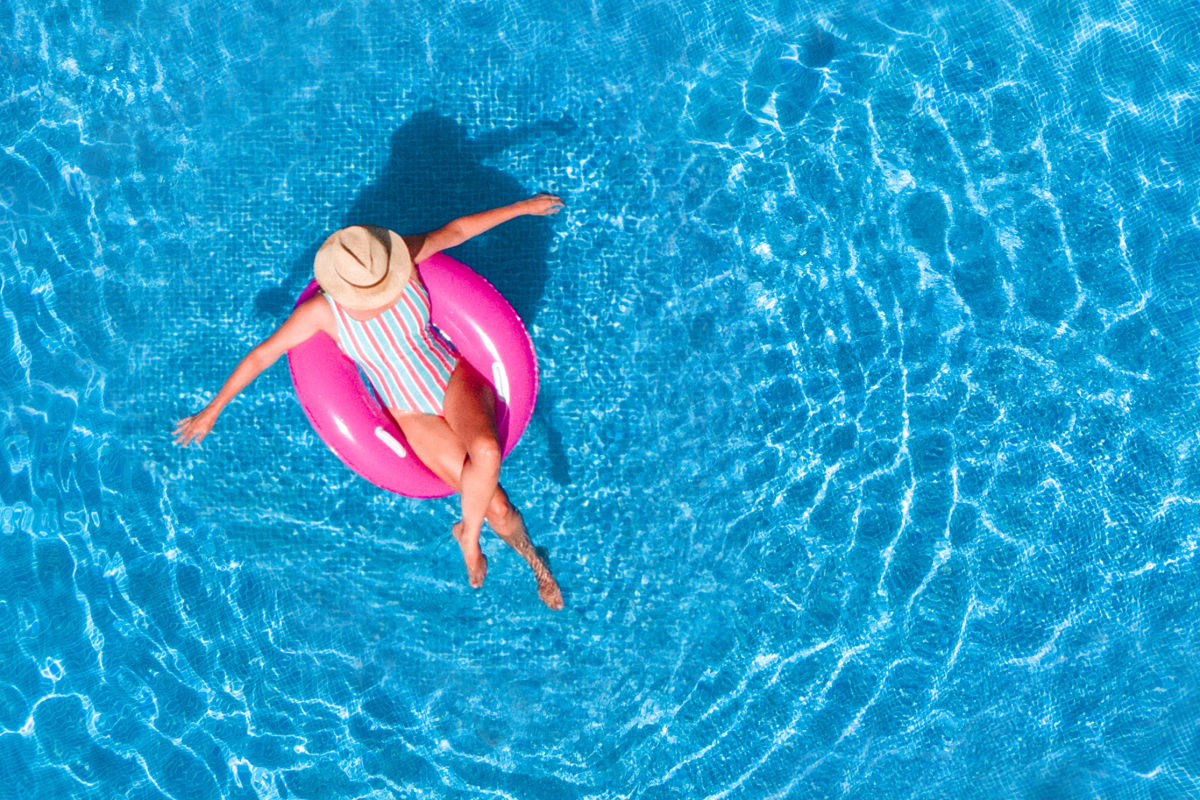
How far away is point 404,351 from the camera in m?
3.46

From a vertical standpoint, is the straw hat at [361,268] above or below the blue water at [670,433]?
above

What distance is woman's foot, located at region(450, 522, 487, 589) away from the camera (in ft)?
12.1

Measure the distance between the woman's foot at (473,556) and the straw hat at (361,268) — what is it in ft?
3.62

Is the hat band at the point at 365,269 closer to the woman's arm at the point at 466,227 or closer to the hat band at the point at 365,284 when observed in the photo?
the hat band at the point at 365,284

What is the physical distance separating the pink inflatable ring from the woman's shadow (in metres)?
0.57

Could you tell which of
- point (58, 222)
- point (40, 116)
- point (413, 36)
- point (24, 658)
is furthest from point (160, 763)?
point (413, 36)

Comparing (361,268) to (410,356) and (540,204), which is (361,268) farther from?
(540,204)

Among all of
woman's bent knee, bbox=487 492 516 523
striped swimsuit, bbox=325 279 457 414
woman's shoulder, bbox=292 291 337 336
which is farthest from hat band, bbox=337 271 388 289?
woman's bent knee, bbox=487 492 516 523

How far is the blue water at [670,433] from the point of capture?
13.8ft

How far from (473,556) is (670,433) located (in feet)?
3.85

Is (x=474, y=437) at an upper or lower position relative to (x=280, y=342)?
lower

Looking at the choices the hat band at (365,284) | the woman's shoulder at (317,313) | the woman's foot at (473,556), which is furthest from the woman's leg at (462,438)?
the hat band at (365,284)

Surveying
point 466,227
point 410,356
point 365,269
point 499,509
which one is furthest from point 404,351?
point 499,509

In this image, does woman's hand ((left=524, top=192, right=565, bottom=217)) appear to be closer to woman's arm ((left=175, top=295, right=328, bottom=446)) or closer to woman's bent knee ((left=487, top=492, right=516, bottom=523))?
woman's arm ((left=175, top=295, right=328, bottom=446))
